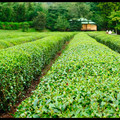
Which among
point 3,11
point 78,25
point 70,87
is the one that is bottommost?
point 70,87

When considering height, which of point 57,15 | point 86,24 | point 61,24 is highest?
point 57,15

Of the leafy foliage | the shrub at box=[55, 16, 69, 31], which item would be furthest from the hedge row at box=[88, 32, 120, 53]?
the shrub at box=[55, 16, 69, 31]

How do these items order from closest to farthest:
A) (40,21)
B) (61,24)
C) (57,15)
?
1. (40,21)
2. (61,24)
3. (57,15)

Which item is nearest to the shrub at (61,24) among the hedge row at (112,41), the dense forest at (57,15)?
the dense forest at (57,15)

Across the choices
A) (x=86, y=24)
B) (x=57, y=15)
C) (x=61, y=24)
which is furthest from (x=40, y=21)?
(x=86, y=24)

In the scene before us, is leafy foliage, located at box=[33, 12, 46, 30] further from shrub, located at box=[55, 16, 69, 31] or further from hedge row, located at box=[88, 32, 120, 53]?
hedge row, located at box=[88, 32, 120, 53]

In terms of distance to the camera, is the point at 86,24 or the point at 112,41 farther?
the point at 86,24

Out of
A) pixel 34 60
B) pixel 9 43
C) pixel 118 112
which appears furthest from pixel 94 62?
pixel 9 43

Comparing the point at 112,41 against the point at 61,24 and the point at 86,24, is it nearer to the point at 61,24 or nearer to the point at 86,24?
the point at 61,24

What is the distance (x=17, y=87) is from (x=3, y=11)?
135 ft

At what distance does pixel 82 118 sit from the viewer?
1.92 metres

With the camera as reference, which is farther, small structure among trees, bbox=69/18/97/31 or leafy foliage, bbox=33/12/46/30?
small structure among trees, bbox=69/18/97/31

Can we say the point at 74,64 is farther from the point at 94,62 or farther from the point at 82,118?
the point at 82,118

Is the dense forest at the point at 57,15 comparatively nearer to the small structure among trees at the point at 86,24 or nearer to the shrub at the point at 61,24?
the shrub at the point at 61,24
